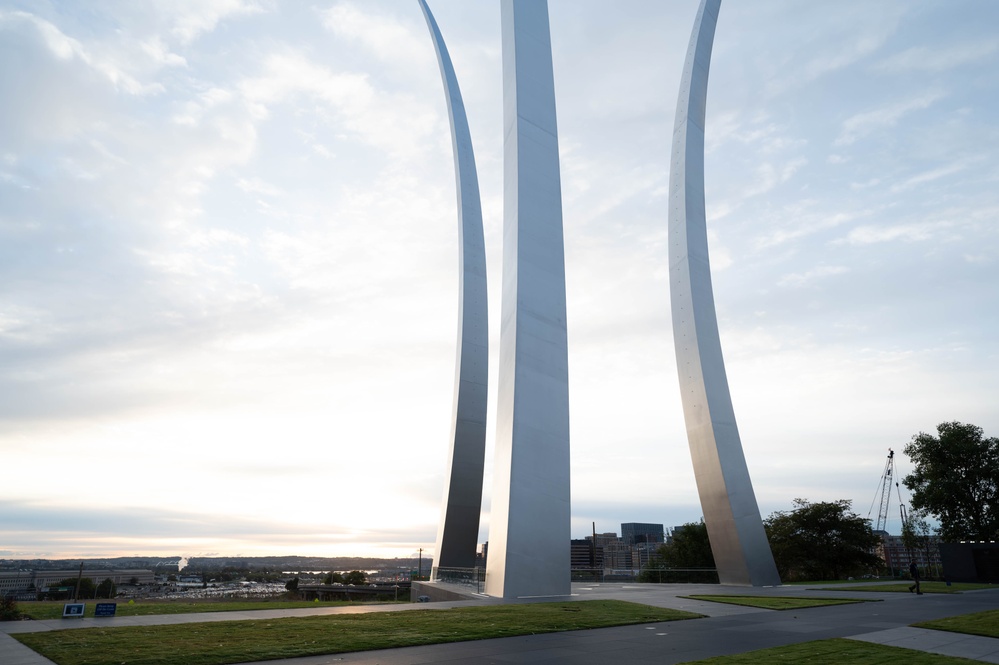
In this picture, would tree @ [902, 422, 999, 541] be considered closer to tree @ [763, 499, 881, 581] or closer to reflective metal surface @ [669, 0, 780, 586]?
tree @ [763, 499, 881, 581]

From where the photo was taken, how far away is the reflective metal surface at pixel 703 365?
2239cm

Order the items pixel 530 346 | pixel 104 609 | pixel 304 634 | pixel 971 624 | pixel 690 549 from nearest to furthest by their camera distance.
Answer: pixel 304 634 → pixel 971 624 → pixel 104 609 → pixel 530 346 → pixel 690 549

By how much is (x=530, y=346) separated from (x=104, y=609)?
11106 mm

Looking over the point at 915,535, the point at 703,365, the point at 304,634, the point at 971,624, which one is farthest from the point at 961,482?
the point at 304,634

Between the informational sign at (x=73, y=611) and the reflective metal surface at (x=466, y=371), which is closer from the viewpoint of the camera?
the informational sign at (x=73, y=611)

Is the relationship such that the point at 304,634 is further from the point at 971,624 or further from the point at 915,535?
the point at 915,535

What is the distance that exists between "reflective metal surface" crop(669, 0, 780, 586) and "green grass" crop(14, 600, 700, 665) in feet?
33.1

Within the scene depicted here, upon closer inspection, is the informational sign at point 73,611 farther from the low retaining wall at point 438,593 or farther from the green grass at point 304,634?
the low retaining wall at point 438,593

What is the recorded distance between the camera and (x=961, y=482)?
43125 millimetres

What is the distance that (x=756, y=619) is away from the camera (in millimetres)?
12523

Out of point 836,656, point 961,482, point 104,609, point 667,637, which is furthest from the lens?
point 961,482

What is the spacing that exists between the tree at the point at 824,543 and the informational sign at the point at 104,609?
1215 inches

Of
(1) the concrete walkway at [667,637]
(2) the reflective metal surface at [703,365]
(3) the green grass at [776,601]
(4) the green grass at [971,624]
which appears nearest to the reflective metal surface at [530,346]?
(1) the concrete walkway at [667,637]

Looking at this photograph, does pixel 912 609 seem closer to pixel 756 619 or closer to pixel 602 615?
pixel 756 619
